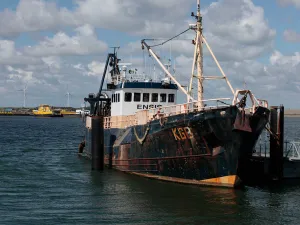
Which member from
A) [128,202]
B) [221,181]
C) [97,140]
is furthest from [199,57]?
[128,202]

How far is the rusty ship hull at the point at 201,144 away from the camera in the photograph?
23.1 m

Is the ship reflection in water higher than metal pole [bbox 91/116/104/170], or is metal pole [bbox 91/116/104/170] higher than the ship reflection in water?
metal pole [bbox 91/116/104/170]

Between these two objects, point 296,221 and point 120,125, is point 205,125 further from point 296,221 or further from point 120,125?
point 120,125

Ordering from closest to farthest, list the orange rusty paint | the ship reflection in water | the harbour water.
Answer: the harbour water
the ship reflection in water
the orange rusty paint

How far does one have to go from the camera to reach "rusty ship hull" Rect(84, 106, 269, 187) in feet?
75.7

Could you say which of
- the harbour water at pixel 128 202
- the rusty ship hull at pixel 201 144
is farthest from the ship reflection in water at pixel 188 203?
the rusty ship hull at pixel 201 144

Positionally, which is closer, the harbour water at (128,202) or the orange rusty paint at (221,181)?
the harbour water at (128,202)

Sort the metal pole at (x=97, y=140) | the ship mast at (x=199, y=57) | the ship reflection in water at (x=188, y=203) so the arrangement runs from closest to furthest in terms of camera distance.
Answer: the ship reflection in water at (x=188, y=203), the ship mast at (x=199, y=57), the metal pole at (x=97, y=140)

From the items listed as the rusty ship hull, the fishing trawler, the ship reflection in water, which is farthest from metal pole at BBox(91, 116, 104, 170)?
the rusty ship hull

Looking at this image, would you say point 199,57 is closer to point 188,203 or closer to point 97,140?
point 97,140

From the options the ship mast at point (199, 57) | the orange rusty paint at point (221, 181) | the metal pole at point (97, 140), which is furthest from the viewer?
the metal pole at point (97, 140)

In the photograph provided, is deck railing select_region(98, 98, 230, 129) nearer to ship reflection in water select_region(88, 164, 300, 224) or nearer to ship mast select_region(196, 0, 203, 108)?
ship mast select_region(196, 0, 203, 108)

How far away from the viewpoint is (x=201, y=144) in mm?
23750

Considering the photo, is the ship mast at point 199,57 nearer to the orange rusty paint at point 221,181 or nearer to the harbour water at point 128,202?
the orange rusty paint at point 221,181
